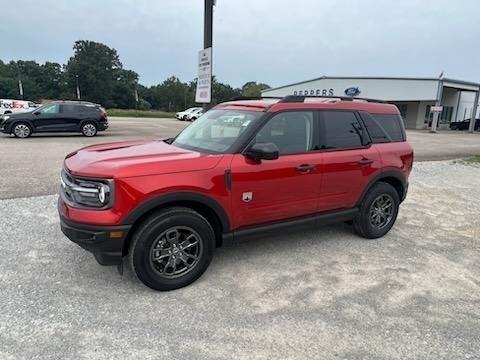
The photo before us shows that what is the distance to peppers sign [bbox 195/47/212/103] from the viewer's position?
8312 millimetres

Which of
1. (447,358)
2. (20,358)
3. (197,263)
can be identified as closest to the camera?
(20,358)

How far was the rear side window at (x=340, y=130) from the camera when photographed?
15.0ft

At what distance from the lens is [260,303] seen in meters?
3.48

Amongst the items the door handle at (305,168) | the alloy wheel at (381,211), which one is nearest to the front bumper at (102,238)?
the door handle at (305,168)

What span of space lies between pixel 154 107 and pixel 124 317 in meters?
116

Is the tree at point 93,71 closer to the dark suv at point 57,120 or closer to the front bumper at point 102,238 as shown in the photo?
the dark suv at point 57,120

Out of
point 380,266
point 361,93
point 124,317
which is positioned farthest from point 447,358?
point 361,93

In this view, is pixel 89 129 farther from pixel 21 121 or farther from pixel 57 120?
pixel 21 121

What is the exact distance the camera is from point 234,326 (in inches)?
124

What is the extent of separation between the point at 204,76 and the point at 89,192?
589 cm

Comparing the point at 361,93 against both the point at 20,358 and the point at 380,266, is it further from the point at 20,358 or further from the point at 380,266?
the point at 20,358

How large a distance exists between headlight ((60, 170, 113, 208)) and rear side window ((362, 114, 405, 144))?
3.35m

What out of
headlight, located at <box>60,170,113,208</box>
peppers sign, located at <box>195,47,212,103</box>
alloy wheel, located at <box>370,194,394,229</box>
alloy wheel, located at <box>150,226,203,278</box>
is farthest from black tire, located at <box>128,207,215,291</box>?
peppers sign, located at <box>195,47,212,103</box>

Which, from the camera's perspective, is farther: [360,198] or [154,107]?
[154,107]
